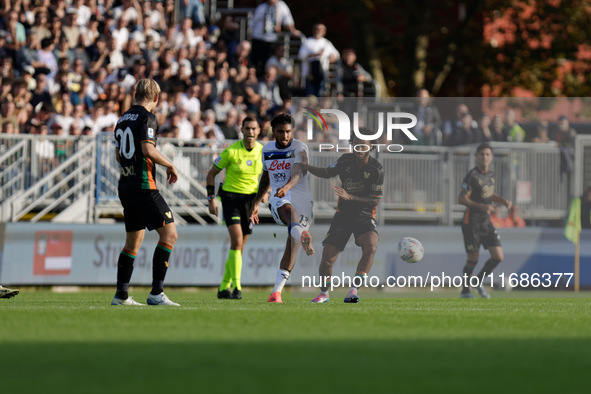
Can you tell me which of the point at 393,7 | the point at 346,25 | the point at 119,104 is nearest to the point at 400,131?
Answer: the point at 119,104

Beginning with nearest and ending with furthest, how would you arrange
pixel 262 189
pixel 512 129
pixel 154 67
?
pixel 262 189 < pixel 512 129 < pixel 154 67

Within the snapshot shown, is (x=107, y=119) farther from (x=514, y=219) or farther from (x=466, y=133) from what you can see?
(x=514, y=219)

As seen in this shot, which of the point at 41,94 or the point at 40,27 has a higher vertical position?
the point at 40,27

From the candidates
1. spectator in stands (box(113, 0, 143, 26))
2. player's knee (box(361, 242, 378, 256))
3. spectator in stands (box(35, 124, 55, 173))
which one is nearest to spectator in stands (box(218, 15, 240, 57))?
spectator in stands (box(113, 0, 143, 26))

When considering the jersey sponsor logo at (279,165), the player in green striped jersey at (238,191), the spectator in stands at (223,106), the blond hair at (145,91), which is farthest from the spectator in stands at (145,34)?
the blond hair at (145,91)

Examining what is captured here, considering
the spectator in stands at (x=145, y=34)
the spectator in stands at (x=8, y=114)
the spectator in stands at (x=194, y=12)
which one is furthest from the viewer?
the spectator in stands at (x=194, y=12)

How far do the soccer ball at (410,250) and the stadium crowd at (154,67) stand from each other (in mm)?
1903

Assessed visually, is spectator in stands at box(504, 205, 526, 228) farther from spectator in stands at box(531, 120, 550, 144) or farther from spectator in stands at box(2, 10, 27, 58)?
spectator in stands at box(2, 10, 27, 58)

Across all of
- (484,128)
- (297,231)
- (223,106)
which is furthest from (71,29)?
(297,231)

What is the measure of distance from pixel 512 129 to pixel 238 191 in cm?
425

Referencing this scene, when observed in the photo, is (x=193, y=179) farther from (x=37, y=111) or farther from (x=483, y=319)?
(x=483, y=319)

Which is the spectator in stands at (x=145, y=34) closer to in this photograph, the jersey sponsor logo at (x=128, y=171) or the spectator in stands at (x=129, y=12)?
the spectator in stands at (x=129, y=12)

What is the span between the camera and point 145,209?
38.8 ft

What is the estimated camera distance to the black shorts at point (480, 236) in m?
16.5
